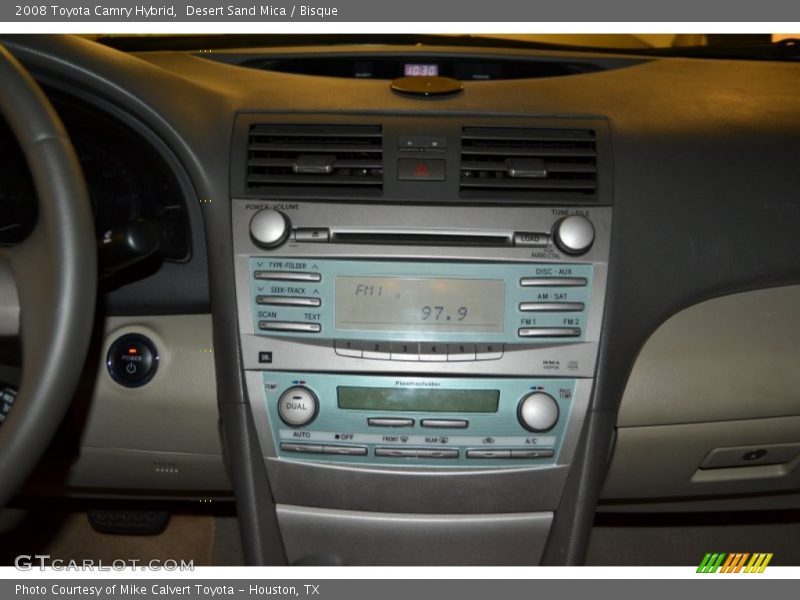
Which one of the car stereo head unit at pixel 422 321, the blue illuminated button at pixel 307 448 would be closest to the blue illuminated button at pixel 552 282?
the car stereo head unit at pixel 422 321

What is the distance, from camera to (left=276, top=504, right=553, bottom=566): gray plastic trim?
107 centimetres

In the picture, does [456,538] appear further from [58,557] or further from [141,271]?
[58,557]

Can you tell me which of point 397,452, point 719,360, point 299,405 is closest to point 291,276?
point 299,405

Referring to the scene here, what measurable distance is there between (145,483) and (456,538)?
52 centimetres

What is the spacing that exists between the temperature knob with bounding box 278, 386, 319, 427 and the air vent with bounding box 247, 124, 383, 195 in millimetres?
263

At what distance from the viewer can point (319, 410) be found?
1.06m

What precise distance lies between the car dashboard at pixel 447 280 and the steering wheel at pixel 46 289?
0.50ft

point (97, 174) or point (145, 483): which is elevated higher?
point (97, 174)

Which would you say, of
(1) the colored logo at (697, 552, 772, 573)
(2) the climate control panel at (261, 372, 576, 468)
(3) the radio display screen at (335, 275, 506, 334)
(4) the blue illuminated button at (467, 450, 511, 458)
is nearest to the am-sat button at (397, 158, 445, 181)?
(3) the radio display screen at (335, 275, 506, 334)

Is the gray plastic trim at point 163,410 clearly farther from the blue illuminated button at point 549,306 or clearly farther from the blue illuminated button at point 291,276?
the blue illuminated button at point 549,306

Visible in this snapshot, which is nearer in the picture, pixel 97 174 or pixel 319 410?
pixel 319 410

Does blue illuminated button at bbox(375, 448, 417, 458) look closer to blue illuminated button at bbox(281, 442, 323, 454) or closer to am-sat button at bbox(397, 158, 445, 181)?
blue illuminated button at bbox(281, 442, 323, 454)

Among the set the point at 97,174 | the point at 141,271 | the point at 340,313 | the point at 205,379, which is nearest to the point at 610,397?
the point at 340,313

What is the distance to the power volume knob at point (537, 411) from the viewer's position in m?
1.05
